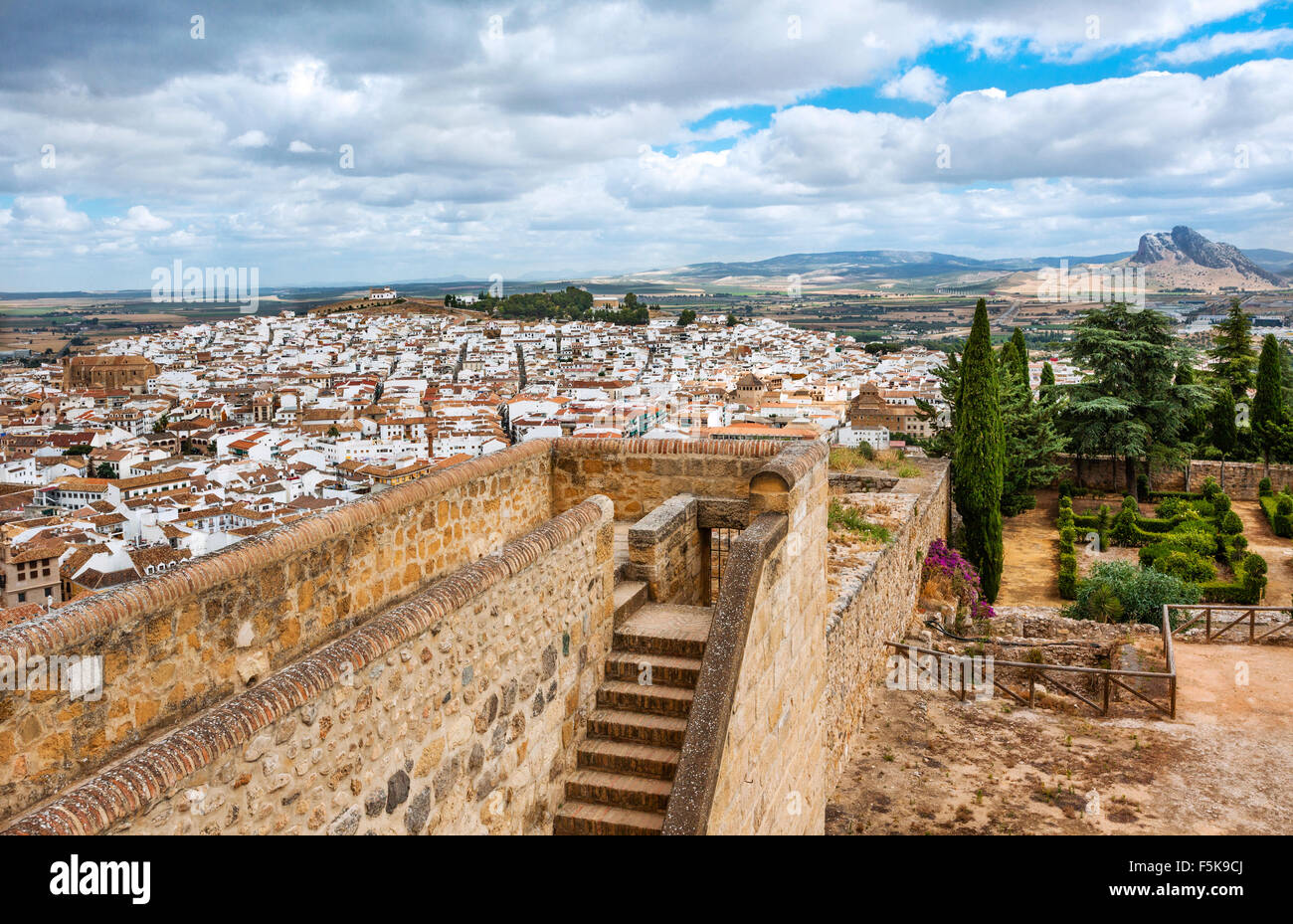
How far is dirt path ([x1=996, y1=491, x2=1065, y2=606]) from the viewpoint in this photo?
1703 cm

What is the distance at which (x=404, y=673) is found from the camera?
106 inches

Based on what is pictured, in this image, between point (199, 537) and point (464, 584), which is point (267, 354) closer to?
point (199, 537)

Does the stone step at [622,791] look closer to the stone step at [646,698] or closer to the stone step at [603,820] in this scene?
the stone step at [603,820]

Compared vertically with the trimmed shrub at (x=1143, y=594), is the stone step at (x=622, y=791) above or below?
above

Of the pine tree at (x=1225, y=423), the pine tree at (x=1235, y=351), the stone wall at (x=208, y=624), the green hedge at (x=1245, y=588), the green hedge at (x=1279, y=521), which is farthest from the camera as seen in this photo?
the pine tree at (x=1235, y=351)

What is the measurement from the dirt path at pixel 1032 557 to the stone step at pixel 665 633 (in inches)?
533

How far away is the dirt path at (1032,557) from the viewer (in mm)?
17031

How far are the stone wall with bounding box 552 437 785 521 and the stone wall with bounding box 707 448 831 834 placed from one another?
0.61 metres

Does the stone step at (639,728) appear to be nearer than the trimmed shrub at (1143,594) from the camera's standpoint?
Yes

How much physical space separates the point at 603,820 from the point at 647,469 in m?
2.87

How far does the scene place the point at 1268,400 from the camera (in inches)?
1075

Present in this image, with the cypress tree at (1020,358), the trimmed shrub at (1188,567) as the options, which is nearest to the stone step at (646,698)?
the trimmed shrub at (1188,567)

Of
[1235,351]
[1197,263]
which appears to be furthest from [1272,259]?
[1235,351]

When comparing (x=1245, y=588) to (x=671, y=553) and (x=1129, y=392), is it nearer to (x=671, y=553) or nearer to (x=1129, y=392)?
(x=1129, y=392)
